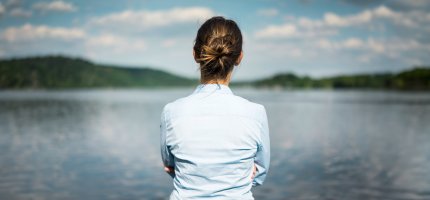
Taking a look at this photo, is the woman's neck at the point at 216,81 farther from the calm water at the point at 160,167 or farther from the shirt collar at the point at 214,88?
the calm water at the point at 160,167

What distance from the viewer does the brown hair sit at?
2.40m

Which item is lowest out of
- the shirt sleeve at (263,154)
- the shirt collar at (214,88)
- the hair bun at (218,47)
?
the shirt sleeve at (263,154)

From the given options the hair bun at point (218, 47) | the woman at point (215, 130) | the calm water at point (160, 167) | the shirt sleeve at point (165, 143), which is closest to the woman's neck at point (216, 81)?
the woman at point (215, 130)

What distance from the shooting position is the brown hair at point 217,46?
2396mm

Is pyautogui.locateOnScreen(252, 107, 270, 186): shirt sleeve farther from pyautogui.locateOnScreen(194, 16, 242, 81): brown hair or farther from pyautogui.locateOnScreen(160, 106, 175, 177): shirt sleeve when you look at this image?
pyautogui.locateOnScreen(160, 106, 175, 177): shirt sleeve

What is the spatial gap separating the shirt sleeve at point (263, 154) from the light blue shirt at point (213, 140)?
0.06 ft

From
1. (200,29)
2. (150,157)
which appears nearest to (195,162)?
(200,29)

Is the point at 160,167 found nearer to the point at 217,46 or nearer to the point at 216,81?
the point at 216,81

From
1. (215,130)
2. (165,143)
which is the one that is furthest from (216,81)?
(165,143)

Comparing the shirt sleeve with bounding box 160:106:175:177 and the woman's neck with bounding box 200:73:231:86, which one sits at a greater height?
the woman's neck with bounding box 200:73:231:86

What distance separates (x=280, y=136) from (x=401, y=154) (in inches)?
305

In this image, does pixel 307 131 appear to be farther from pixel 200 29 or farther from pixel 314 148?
pixel 200 29

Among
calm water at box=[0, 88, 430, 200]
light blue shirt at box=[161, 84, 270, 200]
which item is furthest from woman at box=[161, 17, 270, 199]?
calm water at box=[0, 88, 430, 200]

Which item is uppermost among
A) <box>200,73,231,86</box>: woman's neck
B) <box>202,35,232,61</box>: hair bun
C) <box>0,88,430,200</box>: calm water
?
<box>202,35,232,61</box>: hair bun
